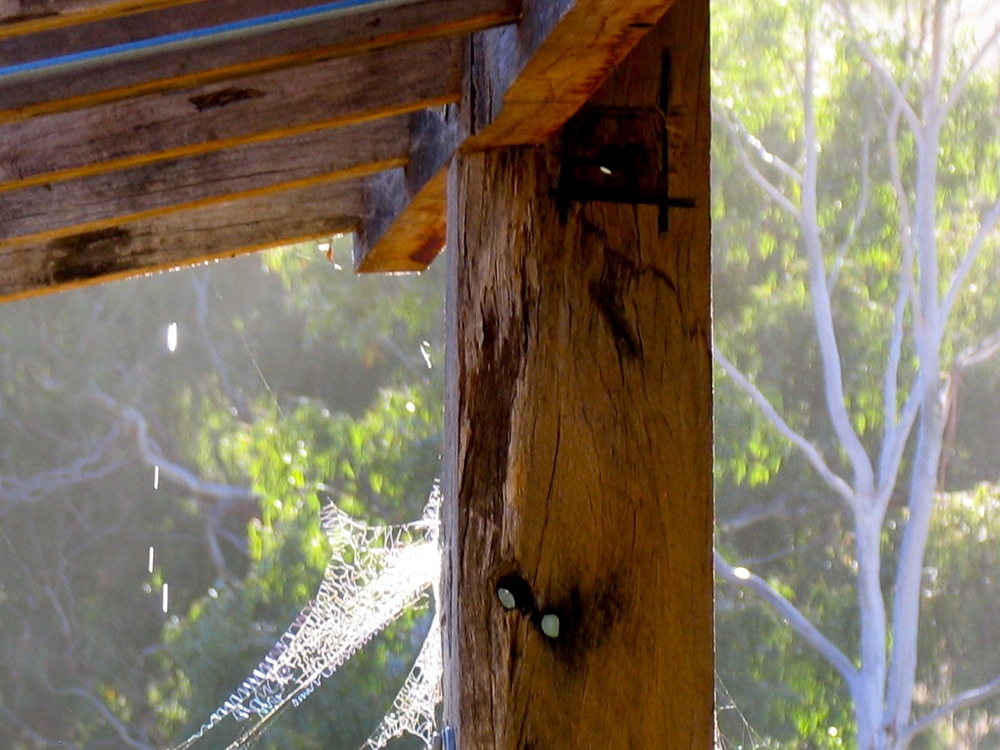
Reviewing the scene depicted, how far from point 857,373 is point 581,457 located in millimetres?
8963

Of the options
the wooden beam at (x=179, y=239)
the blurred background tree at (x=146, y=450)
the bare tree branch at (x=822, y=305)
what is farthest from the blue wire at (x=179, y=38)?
the bare tree branch at (x=822, y=305)

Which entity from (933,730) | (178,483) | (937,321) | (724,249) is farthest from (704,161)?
(178,483)

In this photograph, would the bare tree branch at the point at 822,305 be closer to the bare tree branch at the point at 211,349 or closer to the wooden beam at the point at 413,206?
the bare tree branch at the point at 211,349

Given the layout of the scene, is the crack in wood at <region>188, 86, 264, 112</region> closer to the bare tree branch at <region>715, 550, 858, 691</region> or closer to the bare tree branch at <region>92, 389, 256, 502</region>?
the bare tree branch at <region>715, 550, 858, 691</region>

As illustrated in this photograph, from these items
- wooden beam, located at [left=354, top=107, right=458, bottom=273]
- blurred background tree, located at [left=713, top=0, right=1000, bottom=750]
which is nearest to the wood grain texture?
wooden beam, located at [left=354, top=107, right=458, bottom=273]

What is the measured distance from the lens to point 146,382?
1158 centimetres

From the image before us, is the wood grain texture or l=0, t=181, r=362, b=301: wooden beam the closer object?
the wood grain texture

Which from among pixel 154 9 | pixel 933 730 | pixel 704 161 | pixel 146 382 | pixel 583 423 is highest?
A: pixel 154 9

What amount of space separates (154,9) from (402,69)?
0.97ft

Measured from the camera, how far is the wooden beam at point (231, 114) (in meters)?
1.30

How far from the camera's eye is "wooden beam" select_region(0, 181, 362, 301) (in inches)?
73.7

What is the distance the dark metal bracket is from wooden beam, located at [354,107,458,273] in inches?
5.0

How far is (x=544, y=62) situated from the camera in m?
1.03

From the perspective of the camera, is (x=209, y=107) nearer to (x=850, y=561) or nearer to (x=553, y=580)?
(x=553, y=580)
